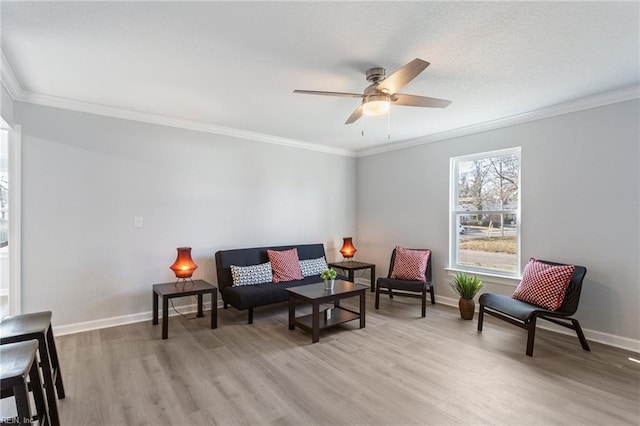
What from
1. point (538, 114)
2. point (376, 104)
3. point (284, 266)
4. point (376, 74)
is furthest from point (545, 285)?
point (284, 266)

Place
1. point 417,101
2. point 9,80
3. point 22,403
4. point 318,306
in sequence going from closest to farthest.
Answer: point 22,403, point 417,101, point 9,80, point 318,306

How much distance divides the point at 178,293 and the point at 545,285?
12.6 ft

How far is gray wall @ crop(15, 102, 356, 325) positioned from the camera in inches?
129

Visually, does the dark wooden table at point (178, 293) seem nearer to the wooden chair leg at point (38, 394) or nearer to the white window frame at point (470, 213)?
the wooden chair leg at point (38, 394)

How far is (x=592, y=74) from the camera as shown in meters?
2.73

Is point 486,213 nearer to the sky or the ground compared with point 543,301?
nearer to the sky

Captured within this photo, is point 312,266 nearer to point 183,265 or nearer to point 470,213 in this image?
point 183,265

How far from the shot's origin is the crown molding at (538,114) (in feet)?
10.2

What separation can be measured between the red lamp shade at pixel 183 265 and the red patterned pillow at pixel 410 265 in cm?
279

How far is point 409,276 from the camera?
445 centimetres

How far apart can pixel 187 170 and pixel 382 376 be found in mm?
3357

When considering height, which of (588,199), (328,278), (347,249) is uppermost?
(588,199)

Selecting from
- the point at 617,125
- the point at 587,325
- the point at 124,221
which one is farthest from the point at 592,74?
the point at 124,221

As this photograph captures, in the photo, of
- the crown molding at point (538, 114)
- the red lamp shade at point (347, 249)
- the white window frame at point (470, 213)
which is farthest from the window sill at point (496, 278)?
the crown molding at point (538, 114)
